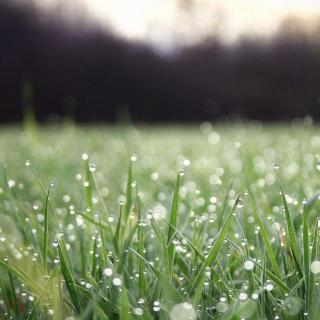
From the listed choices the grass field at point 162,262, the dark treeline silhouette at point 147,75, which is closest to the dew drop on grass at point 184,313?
the grass field at point 162,262

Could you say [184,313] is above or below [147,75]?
below

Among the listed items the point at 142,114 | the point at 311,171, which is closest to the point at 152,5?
the point at 142,114

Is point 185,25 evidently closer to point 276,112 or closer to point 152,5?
point 152,5

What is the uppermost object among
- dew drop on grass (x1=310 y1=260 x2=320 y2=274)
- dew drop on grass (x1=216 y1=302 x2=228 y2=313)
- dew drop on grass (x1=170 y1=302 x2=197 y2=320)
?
dew drop on grass (x1=310 y1=260 x2=320 y2=274)

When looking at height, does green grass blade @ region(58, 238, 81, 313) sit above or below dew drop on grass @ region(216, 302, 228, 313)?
above

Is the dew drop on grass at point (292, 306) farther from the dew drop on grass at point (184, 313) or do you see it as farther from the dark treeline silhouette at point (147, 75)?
the dark treeline silhouette at point (147, 75)

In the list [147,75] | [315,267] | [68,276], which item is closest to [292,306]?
[315,267]

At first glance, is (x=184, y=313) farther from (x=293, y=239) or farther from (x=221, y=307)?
(x=293, y=239)

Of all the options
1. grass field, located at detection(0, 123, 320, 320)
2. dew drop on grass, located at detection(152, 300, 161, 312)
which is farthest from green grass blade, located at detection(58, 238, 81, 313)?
dew drop on grass, located at detection(152, 300, 161, 312)

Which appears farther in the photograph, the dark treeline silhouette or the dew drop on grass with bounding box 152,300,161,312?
the dark treeline silhouette

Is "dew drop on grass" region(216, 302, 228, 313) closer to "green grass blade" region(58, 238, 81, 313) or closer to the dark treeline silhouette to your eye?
"green grass blade" region(58, 238, 81, 313)
